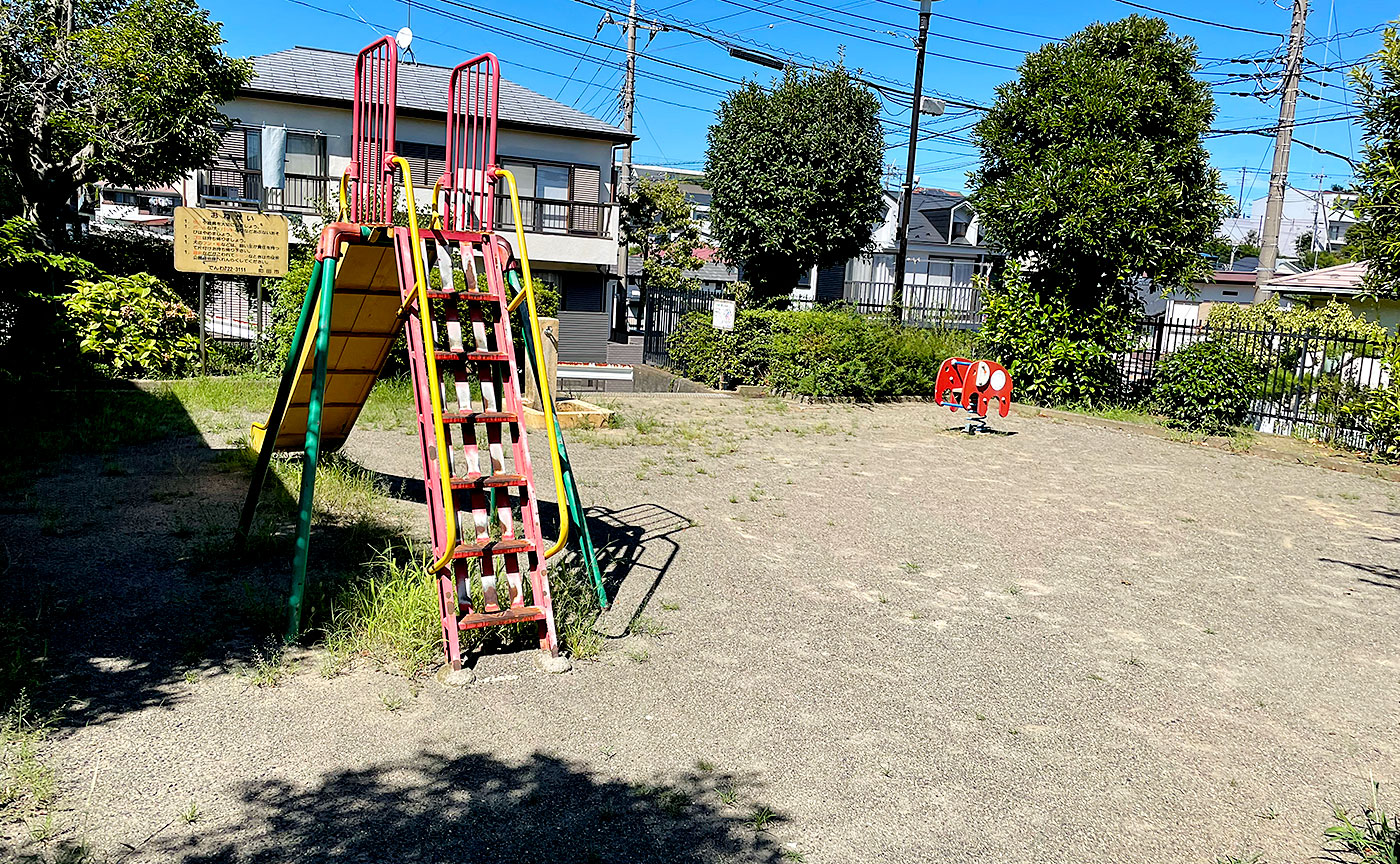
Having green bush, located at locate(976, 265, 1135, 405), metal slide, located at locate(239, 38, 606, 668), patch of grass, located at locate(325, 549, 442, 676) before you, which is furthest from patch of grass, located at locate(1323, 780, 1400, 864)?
green bush, located at locate(976, 265, 1135, 405)

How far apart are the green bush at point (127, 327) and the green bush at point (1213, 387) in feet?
46.0

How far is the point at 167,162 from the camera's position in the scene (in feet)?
44.1

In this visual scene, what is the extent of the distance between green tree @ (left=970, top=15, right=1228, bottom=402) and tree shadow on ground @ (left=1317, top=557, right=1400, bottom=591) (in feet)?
25.7

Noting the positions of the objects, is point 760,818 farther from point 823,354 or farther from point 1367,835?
point 823,354

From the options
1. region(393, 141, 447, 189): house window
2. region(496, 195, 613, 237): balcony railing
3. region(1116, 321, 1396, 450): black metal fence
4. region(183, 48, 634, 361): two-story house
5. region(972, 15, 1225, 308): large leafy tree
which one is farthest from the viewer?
region(496, 195, 613, 237): balcony railing

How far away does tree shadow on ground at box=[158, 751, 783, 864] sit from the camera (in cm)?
321

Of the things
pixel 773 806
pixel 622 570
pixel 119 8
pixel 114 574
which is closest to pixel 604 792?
pixel 773 806

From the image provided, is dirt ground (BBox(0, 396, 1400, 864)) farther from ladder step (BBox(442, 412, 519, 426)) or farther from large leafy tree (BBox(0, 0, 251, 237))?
large leafy tree (BBox(0, 0, 251, 237))

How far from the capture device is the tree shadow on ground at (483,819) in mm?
3207

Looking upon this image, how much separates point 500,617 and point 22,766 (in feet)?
6.34

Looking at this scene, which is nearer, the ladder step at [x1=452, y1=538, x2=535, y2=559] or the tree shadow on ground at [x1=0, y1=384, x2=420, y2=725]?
the tree shadow on ground at [x1=0, y1=384, x2=420, y2=725]

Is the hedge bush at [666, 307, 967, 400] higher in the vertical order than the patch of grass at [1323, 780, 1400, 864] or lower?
higher

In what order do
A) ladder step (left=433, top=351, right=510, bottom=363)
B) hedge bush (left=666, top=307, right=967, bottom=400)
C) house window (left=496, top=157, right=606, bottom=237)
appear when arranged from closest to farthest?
ladder step (left=433, top=351, right=510, bottom=363), hedge bush (left=666, top=307, right=967, bottom=400), house window (left=496, top=157, right=606, bottom=237)

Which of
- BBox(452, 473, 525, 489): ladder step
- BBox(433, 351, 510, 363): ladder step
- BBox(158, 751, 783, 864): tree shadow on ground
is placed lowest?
BBox(158, 751, 783, 864): tree shadow on ground
